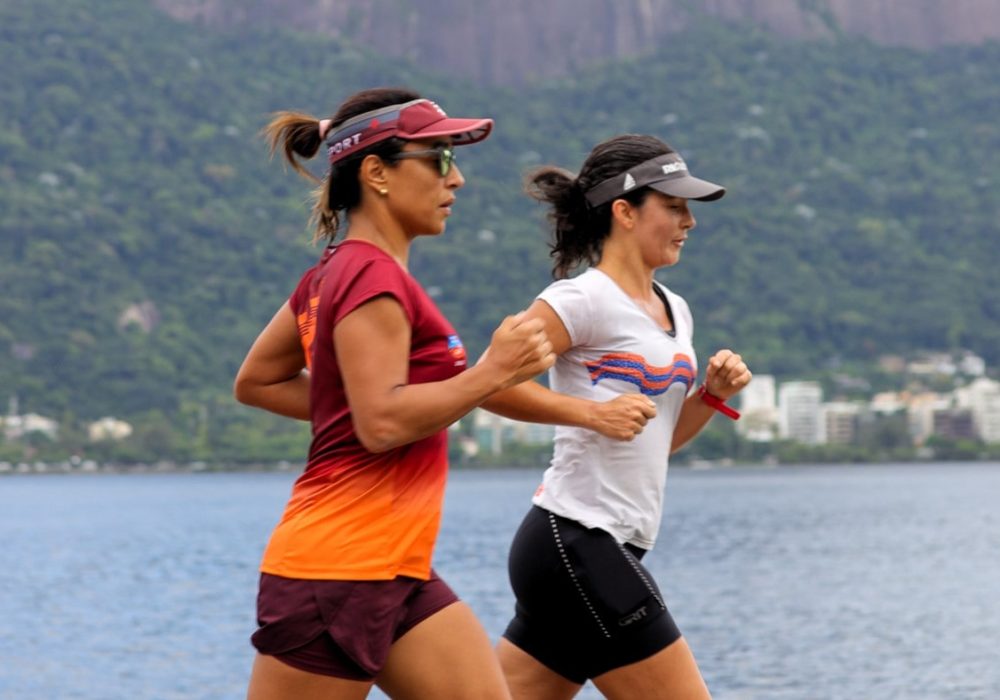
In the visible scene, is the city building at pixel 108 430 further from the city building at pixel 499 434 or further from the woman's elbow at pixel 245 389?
the woman's elbow at pixel 245 389

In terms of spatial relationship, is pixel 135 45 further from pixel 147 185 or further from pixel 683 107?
pixel 683 107

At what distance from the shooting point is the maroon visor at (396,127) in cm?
415

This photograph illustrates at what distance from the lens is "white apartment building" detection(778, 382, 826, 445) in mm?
158375

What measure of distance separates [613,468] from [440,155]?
1194mm

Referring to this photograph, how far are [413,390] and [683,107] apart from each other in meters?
198

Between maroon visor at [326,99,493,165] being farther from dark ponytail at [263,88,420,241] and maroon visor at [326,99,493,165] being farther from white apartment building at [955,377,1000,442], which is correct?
white apartment building at [955,377,1000,442]

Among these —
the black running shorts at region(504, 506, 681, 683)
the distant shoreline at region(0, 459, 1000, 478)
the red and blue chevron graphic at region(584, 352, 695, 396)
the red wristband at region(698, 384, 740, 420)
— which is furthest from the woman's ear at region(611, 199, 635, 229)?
the distant shoreline at region(0, 459, 1000, 478)

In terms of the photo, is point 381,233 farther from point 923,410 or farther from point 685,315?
point 923,410

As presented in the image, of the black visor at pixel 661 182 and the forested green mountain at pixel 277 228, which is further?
the forested green mountain at pixel 277 228

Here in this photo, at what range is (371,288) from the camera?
390 centimetres

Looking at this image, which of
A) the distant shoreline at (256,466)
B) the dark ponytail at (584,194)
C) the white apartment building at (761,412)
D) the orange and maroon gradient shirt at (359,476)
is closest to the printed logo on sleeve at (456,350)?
the orange and maroon gradient shirt at (359,476)

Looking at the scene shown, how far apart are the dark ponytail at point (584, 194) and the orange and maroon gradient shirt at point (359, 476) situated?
136 cm

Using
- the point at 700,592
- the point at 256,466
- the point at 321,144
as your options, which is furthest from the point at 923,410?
the point at 321,144

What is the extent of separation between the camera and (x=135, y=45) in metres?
197
